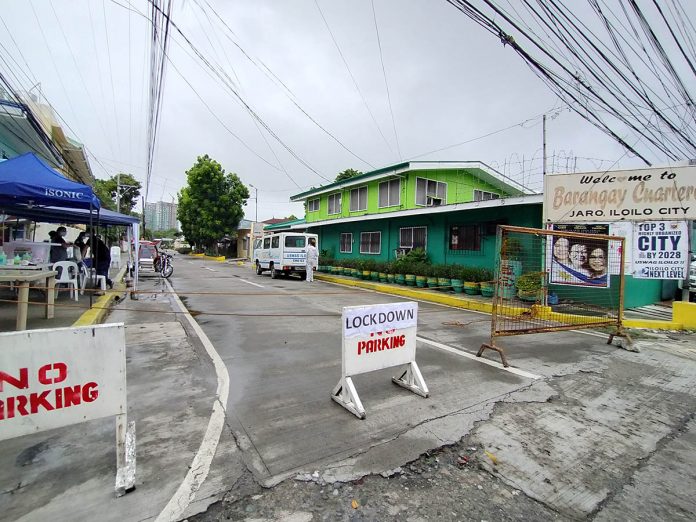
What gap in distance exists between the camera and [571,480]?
268cm

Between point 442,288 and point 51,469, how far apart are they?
12.3 metres

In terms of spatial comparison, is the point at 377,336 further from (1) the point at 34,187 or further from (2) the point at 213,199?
(2) the point at 213,199

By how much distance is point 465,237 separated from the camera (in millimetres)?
14031

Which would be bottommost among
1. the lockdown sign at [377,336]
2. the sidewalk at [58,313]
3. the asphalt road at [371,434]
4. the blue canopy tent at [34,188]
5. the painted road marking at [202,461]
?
the asphalt road at [371,434]

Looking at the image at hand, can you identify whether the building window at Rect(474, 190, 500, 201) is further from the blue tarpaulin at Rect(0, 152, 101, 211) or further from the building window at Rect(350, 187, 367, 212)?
the blue tarpaulin at Rect(0, 152, 101, 211)

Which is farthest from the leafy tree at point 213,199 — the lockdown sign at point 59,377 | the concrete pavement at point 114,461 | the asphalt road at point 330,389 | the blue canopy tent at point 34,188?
the lockdown sign at point 59,377

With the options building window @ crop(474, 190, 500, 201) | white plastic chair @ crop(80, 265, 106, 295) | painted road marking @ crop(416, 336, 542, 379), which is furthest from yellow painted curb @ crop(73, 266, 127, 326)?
building window @ crop(474, 190, 500, 201)

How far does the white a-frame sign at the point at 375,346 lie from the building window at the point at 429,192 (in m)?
14.1

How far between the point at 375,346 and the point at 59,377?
281 centimetres

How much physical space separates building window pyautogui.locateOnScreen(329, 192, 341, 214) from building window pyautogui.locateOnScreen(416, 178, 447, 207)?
23.1ft

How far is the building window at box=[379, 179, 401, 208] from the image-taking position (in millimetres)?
18172

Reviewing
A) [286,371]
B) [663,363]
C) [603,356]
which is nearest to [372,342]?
[286,371]

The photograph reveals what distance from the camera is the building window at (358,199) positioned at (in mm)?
20781

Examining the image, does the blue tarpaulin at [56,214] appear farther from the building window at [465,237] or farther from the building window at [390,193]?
the building window at [390,193]
